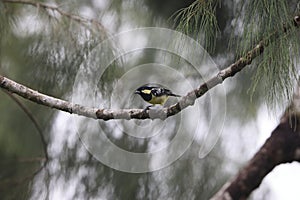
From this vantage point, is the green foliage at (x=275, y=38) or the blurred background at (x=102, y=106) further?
the blurred background at (x=102, y=106)

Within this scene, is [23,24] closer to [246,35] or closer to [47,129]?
[47,129]

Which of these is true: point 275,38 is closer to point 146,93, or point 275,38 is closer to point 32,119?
point 146,93

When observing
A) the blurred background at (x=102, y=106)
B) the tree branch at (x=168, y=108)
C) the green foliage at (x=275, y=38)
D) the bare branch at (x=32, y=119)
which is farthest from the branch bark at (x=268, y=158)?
the green foliage at (x=275, y=38)

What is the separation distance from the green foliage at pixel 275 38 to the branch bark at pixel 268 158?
0.67 m

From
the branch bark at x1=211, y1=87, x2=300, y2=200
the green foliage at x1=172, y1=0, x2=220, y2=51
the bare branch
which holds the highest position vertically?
the green foliage at x1=172, y1=0, x2=220, y2=51

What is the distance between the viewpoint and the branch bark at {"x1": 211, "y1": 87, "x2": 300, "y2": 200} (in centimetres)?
162

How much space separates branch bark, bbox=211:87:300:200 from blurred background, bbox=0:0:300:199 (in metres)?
0.06

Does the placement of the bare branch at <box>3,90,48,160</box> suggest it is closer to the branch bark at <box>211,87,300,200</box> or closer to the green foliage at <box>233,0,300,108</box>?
the branch bark at <box>211,87,300,200</box>

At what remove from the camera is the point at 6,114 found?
A: 175cm

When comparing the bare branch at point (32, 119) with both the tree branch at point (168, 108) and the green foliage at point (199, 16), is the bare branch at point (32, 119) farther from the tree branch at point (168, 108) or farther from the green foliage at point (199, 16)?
the green foliage at point (199, 16)

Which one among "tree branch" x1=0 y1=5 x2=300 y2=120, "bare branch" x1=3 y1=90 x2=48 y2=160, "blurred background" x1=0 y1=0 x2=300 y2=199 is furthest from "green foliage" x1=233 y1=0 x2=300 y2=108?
"bare branch" x1=3 y1=90 x2=48 y2=160

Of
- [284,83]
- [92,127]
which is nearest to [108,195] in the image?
[92,127]

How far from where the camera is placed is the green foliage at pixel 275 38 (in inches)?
35.4

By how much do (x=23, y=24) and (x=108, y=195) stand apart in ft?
1.59
